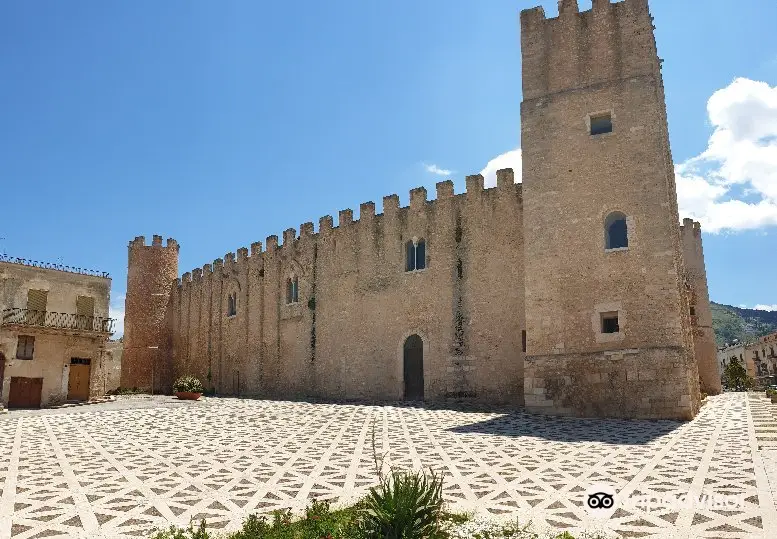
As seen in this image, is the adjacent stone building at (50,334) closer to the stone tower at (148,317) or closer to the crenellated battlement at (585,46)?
the stone tower at (148,317)

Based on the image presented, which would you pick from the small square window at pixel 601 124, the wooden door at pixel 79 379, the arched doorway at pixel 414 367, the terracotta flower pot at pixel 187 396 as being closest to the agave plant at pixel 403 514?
the small square window at pixel 601 124

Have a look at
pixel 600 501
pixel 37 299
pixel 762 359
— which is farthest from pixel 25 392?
pixel 762 359

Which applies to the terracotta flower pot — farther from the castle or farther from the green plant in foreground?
the green plant in foreground

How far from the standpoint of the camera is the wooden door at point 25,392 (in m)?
23.0

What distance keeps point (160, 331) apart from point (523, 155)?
2689 cm

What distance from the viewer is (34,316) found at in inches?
925

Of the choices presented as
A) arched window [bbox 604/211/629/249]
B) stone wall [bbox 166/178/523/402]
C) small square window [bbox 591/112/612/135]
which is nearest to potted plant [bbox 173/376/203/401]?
stone wall [bbox 166/178/523/402]

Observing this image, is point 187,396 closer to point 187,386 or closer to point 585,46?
point 187,386

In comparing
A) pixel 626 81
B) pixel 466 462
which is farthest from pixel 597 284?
pixel 466 462

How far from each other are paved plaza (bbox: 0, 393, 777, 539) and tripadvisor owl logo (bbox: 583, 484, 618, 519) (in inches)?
4.6

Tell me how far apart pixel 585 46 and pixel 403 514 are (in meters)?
15.9

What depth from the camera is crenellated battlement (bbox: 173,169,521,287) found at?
65.8ft

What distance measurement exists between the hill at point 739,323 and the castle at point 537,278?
10749 centimetres

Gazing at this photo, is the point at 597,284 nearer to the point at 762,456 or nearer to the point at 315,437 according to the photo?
the point at 762,456
